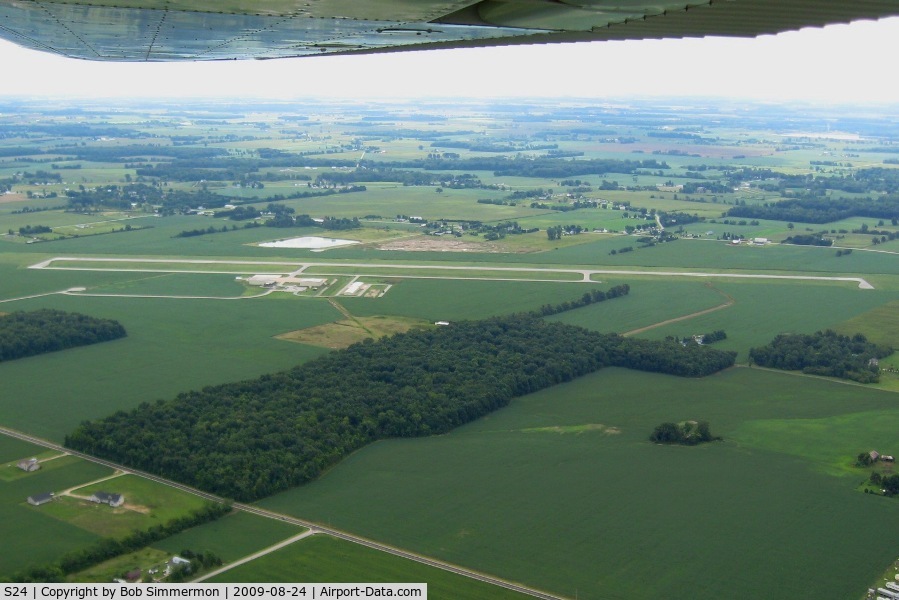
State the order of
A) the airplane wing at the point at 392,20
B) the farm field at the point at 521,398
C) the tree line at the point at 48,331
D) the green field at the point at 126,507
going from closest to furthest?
1. the airplane wing at the point at 392,20
2. the farm field at the point at 521,398
3. the green field at the point at 126,507
4. the tree line at the point at 48,331

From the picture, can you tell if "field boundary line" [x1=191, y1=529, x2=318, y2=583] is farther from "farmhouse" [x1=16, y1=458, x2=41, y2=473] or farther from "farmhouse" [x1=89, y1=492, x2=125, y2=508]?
"farmhouse" [x1=16, y1=458, x2=41, y2=473]

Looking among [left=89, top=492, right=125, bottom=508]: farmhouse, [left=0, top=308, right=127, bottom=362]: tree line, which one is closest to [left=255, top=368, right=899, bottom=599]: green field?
[left=89, top=492, right=125, bottom=508]: farmhouse

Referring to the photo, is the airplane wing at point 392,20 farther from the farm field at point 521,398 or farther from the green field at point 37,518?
the green field at point 37,518

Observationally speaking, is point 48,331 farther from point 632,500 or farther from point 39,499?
point 632,500

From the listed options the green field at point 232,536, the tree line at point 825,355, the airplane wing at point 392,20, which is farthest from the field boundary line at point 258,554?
the tree line at point 825,355

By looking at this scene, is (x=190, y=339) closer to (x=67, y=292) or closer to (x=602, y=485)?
(x=67, y=292)

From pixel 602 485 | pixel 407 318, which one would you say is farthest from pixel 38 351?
pixel 602 485
